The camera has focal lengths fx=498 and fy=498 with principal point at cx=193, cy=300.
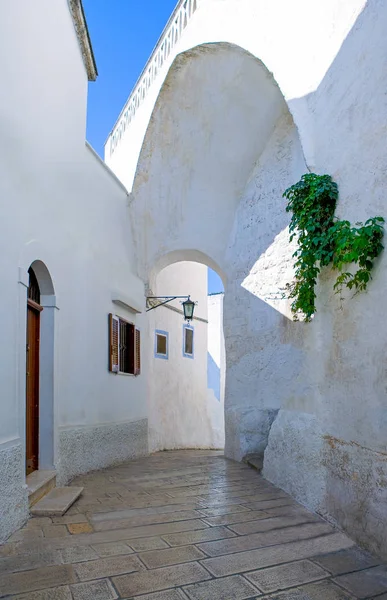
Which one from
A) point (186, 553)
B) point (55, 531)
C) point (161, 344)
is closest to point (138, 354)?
point (161, 344)

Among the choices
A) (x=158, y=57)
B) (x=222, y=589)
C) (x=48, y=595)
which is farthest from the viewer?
(x=158, y=57)

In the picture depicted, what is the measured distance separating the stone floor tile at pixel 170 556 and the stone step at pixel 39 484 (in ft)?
4.73

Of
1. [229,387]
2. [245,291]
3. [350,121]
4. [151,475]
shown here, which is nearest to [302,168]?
[245,291]

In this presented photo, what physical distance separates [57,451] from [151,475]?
1.52 m

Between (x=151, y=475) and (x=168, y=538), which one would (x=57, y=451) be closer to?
(x=151, y=475)

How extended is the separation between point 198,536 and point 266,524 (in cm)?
68

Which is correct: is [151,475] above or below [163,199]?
below

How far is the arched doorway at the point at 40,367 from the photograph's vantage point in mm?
5238

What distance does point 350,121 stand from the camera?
411 centimetres

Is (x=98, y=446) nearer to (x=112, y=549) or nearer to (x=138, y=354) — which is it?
(x=138, y=354)

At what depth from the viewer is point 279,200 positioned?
7.30 m

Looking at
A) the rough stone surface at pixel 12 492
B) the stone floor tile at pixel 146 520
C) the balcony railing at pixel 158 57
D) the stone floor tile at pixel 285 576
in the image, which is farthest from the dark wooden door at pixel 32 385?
the balcony railing at pixel 158 57

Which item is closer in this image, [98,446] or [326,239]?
[326,239]

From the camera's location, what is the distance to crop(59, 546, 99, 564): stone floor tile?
3.37m
